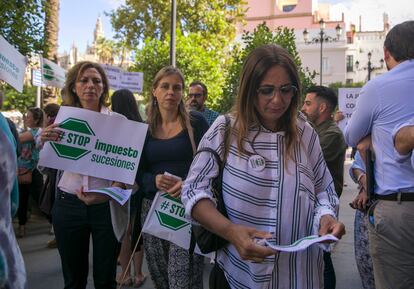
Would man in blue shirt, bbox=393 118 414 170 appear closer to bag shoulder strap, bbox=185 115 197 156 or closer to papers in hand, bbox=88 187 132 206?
bag shoulder strap, bbox=185 115 197 156

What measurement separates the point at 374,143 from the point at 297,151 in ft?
2.39

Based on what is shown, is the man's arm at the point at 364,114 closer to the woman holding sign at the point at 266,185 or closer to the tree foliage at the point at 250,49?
the woman holding sign at the point at 266,185

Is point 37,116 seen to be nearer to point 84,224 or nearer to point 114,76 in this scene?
point 84,224

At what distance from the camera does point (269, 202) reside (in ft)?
6.31

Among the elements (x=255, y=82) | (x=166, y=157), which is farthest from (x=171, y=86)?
(x=255, y=82)

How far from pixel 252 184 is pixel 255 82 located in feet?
1.43

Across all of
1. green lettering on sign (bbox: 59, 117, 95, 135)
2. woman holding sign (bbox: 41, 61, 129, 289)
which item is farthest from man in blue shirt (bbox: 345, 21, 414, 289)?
green lettering on sign (bbox: 59, 117, 95, 135)

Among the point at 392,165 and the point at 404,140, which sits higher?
the point at 404,140

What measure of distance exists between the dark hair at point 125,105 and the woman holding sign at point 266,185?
2.79m

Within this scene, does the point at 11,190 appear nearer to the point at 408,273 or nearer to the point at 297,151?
the point at 297,151

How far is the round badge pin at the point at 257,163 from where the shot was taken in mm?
1923

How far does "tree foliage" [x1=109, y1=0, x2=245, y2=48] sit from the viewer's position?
26.0 metres

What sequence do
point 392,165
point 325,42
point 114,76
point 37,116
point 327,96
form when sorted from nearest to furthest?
point 392,165, point 327,96, point 37,116, point 114,76, point 325,42

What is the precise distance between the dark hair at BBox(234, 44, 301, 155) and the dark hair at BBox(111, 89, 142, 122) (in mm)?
2828
